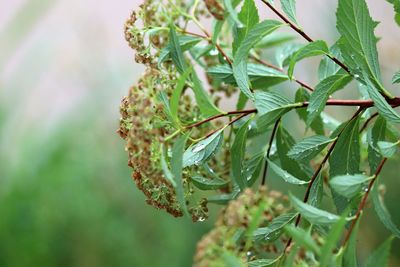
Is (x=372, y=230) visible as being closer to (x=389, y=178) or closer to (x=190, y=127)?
(x=389, y=178)

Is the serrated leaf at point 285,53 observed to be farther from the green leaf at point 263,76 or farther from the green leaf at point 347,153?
the green leaf at point 347,153

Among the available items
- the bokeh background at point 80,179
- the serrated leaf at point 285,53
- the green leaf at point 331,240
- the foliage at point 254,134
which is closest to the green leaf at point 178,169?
the foliage at point 254,134

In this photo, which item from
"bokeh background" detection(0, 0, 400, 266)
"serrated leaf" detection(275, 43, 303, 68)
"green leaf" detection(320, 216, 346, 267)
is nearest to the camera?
"green leaf" detection(320, 216, 346, 267)

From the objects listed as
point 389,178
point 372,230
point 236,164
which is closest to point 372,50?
point 236,164

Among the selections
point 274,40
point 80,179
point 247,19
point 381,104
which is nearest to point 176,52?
point 247,19

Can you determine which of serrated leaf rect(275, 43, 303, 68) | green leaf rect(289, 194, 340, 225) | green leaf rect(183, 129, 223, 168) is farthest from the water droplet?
serrated leaf rect(275, 43, 303, 68)

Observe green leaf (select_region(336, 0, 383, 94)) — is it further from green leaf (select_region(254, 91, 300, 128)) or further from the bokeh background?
the bokeh background
